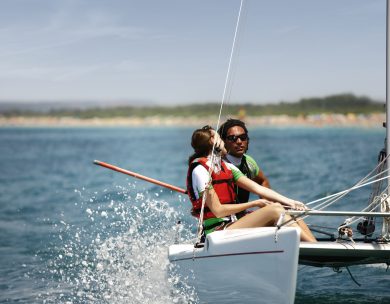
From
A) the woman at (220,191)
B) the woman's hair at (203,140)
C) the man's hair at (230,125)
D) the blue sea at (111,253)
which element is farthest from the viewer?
the blue sea at (111,253)

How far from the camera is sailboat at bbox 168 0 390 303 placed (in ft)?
15.8

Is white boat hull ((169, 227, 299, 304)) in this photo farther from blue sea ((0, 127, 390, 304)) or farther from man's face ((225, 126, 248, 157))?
man's face ((225, 126, 248, 157))

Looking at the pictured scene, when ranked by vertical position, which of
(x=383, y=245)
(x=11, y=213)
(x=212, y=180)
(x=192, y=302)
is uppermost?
(x=212, y=180)

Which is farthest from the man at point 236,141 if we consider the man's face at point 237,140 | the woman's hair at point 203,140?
the woman's hair at point 203,140

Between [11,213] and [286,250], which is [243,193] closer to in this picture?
[286,250]

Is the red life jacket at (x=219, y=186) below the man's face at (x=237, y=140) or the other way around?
below

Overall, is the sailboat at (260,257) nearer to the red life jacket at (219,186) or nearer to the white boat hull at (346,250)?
the white boat hull at (346,250)

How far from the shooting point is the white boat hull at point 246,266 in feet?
15.7

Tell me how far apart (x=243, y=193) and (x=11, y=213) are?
11481 millimetres

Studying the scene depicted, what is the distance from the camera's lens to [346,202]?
14383 millimetres

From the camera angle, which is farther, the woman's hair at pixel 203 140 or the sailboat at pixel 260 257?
the woman's hair at pixel 203 140

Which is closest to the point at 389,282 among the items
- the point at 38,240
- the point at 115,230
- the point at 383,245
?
the point at 383,245

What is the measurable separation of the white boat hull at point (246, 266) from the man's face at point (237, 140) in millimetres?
1113

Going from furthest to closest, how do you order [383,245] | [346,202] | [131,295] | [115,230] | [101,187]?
[101,187]
[346,202]
[115,230]
[131,295]
[383,245]
